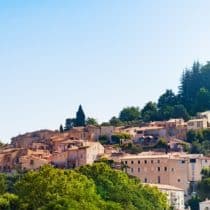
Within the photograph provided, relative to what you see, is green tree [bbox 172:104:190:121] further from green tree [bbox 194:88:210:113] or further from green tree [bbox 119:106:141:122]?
green tree [bbox 119:106:141:122]

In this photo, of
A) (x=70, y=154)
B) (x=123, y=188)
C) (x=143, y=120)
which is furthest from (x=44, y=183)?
(x=143, y=120)

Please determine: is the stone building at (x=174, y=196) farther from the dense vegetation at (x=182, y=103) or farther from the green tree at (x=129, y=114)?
the green tree at (x=129, y=114)

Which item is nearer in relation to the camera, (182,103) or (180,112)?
(180,112)

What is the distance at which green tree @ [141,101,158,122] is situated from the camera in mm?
99938

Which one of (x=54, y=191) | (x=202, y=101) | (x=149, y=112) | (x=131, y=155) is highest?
(x=202, y=101)

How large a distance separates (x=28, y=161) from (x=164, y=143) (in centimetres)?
1468

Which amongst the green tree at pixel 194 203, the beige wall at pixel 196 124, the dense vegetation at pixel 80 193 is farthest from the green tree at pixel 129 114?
the dense vegetation at pixel 80 193

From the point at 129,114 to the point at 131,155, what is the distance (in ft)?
89.2

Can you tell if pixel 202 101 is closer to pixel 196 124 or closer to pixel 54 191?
pixel 196 124

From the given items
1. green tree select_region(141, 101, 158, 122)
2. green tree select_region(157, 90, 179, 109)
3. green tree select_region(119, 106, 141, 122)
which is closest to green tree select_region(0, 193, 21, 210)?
green tree select_region(141, 101, 158, 122)

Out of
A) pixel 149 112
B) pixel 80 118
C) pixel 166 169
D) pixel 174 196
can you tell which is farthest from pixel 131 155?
pixel 149 112

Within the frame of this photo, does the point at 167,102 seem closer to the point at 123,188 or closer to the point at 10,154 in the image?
the point at 10,154

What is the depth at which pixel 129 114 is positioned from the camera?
347ft

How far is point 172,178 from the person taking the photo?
73.1 meters
